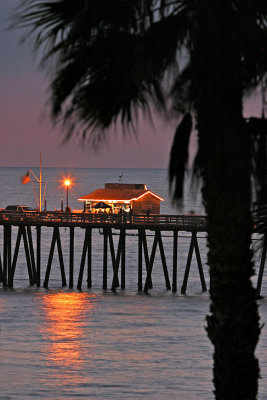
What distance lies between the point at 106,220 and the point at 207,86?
4630 centimetres

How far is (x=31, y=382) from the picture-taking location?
104ft

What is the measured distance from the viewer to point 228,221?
307 inches

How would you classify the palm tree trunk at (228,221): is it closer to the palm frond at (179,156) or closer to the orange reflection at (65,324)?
the palm frond at (179,156)

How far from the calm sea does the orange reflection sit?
0.05 meters

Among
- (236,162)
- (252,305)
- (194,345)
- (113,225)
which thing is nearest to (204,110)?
(236,162)

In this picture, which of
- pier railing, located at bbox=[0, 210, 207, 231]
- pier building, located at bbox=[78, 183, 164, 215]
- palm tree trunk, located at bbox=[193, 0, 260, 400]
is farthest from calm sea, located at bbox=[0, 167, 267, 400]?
pier building, located at bbox=[78, 183, 164, 215]

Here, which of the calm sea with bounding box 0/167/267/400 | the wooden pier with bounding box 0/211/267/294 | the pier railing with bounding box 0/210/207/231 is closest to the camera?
the calm sea with bounding box 0/167/267/400

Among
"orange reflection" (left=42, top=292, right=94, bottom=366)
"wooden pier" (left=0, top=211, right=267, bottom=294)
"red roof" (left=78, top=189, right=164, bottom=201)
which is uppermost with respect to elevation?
"red roof" (left=78, top=189, right=164, bottom=201)

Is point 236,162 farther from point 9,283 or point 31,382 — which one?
point 9,283

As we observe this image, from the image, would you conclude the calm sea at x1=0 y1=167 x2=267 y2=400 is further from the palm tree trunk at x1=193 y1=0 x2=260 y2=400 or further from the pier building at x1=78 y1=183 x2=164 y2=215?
the pier building at x1=78 y1=183 x2=164 y2=215

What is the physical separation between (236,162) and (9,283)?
163ft

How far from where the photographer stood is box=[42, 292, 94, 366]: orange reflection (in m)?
37.5

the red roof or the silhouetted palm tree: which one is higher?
the silhouetted palm tree

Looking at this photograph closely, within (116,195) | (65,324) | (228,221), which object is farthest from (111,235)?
(228,221)
